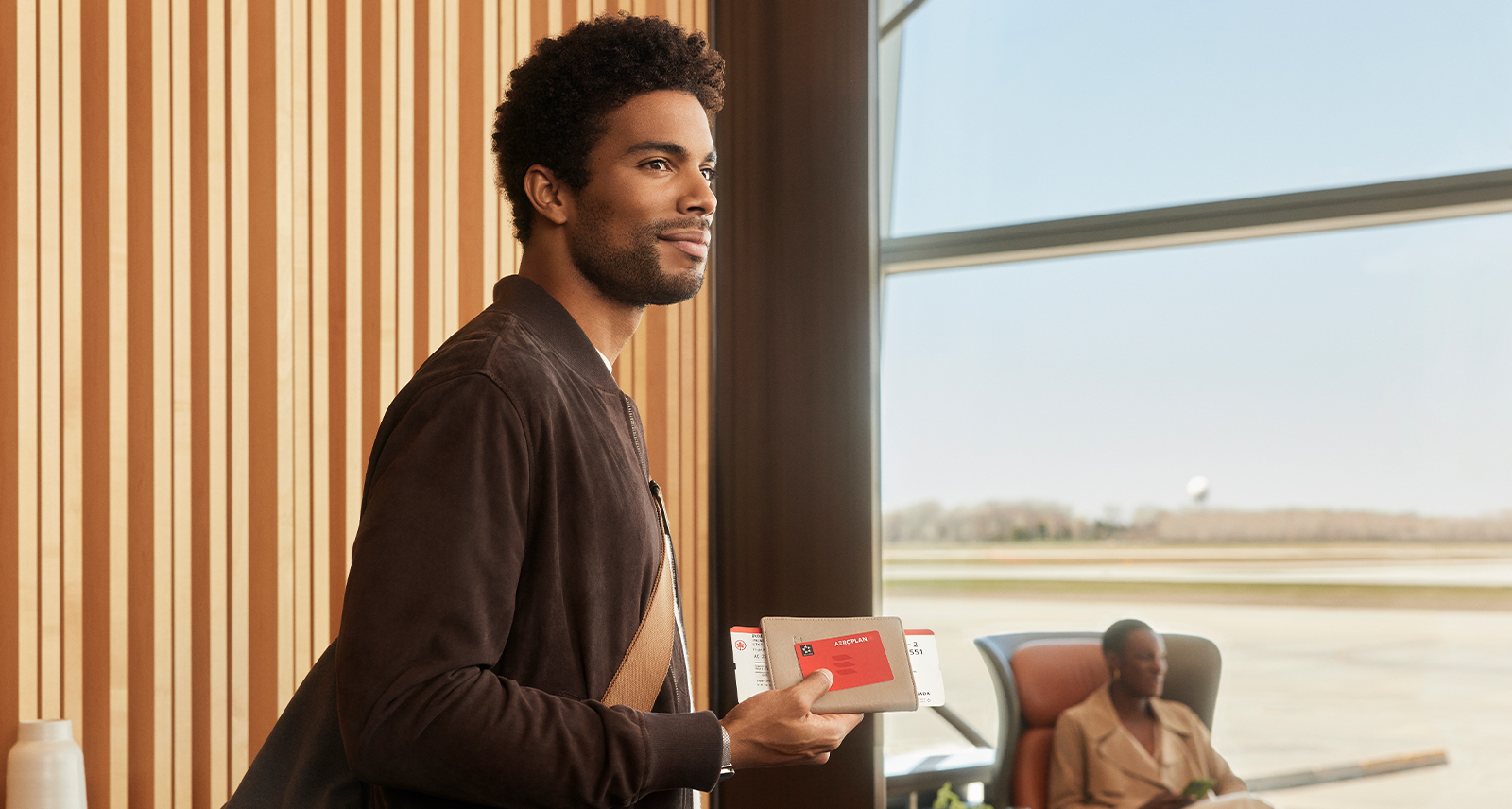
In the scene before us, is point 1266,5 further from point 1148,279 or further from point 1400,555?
point 1400,555

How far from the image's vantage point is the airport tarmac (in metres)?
2.64

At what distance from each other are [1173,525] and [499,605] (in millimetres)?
2444

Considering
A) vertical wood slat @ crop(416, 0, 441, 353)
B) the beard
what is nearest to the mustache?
the beard

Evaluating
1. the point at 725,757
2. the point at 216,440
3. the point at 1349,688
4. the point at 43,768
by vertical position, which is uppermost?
the point at 216,440

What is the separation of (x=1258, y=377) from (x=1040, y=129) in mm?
879

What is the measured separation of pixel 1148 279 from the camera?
307 cm

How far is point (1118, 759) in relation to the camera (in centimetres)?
313

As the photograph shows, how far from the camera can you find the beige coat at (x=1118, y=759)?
3.02 meters

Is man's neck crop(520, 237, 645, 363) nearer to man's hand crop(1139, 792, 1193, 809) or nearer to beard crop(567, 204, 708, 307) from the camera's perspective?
beard crop(567, 204, 708, 307)

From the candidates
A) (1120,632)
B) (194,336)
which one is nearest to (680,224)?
(194,336)

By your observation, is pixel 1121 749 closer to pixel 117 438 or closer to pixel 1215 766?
pixel 1215 766

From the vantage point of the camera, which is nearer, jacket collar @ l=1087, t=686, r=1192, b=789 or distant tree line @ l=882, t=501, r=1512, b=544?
distant tree line @ l=882, t=501, r=1512, b=544

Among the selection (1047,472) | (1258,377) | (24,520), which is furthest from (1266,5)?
(24,520)

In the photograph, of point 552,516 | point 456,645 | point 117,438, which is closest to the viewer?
point 456,645
